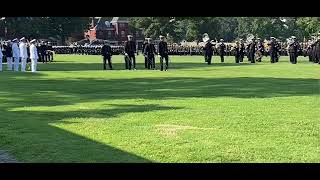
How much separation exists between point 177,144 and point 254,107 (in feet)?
15.4

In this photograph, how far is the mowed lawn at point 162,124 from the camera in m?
7.42

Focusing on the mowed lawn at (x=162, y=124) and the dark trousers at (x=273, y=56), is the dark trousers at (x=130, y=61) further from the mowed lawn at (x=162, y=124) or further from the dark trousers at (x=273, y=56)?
the dark trousers at (x=273, y=56)

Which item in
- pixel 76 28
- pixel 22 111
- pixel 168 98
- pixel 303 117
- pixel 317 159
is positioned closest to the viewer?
pixel 317 159

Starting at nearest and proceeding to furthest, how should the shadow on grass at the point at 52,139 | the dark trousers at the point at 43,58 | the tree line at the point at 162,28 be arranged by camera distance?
the shadow on grass at the point at 52,139 → the dark trousers at the point at 43,58 → the tree line at the point at 162,28

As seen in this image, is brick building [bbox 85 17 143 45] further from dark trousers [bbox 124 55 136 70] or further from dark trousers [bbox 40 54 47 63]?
dark trousers [bbox 124 55 136 70]

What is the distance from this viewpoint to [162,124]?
32.8 feet

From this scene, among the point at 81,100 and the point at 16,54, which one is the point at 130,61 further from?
the point at 81,100

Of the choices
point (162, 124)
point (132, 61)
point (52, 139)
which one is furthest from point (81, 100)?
point (132, 61)

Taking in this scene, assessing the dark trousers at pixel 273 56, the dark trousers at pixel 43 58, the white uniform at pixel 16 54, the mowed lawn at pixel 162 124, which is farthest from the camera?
the dark trousers at pixel 43 58

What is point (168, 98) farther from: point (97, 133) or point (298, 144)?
point (298, 144)

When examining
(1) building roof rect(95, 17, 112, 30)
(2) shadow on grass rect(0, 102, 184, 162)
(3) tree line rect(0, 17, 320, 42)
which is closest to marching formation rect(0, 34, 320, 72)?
(2) shadow on grass rect(0, 102, 184, 162)

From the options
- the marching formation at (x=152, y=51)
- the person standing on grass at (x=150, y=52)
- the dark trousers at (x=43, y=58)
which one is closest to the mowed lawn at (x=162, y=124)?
the marching formation at (x=152, y=51)
